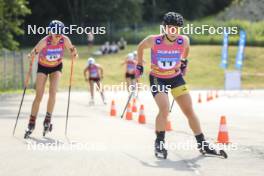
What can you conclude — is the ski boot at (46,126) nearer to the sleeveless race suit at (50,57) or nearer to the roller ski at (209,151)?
the sleeveless race suit at (50,57)

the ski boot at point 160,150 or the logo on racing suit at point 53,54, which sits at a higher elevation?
the logo on racing suit at point 53,54

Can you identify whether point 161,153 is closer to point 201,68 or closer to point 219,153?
point 219,153

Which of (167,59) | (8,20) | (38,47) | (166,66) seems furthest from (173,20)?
(8,20)

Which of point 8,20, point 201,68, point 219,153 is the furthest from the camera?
point 201,68

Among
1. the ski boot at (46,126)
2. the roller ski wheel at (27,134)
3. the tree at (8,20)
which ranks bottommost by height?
the roller ski wheel at (27,134)

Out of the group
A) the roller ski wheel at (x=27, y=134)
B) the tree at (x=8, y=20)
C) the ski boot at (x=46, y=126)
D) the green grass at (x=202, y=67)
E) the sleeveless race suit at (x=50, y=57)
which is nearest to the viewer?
the roller ski wheel at (x=27, y=134)

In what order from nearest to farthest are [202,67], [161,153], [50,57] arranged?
[161,153]
[50,57]
[202,67]

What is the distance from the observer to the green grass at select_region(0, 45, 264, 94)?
155ft

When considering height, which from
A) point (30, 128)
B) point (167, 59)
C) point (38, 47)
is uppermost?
point (38, 47)

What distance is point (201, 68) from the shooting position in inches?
2088

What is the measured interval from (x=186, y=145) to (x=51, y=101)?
109 inches

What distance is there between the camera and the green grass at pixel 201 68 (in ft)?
155

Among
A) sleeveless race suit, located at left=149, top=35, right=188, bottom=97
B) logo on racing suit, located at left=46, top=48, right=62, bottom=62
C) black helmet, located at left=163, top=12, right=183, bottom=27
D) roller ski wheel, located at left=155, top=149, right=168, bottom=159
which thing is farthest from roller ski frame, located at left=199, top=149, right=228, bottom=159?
logo on racing suit, located at left=46, top=48, right=62, bottom=62

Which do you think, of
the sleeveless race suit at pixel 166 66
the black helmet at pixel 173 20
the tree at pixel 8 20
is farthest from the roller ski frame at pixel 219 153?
the tree at pixel 8 20
